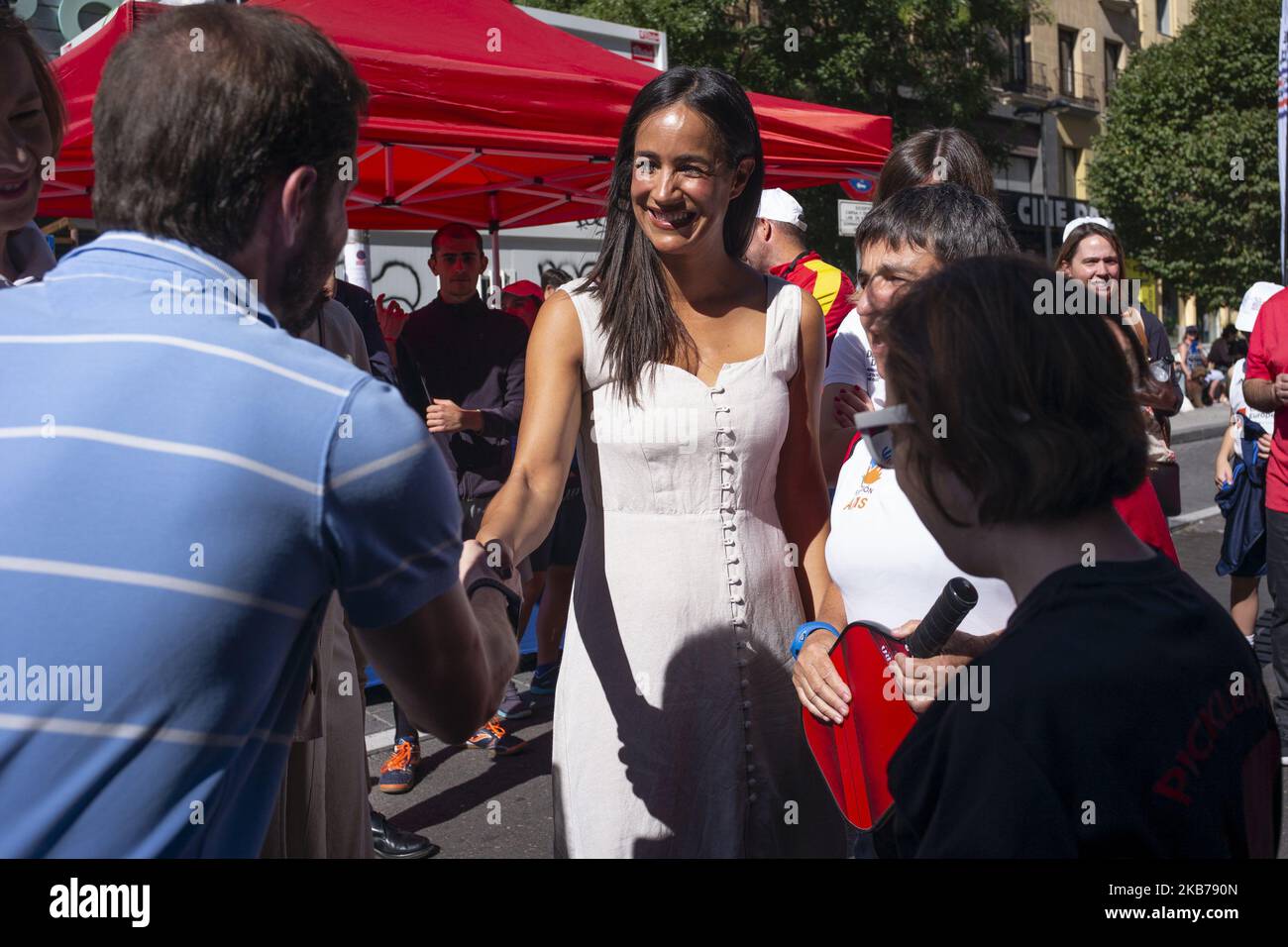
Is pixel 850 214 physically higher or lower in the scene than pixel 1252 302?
higher

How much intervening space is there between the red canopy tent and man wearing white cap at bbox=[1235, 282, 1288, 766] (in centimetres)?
210

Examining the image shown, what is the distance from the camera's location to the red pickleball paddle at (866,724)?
186cm

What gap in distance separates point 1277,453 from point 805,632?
342 cm

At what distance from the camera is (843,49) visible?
19.0 metres

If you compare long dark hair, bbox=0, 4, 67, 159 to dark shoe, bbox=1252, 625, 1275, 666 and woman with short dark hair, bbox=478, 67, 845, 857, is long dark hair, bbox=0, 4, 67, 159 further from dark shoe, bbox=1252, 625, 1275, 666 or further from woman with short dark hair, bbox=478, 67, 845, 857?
dark shoe, bbox=1252, 625, 1275, 666

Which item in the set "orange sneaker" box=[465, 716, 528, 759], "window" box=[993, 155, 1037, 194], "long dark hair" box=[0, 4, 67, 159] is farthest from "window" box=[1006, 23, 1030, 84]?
"long dark hair" box=[0, 4, 67, 159]

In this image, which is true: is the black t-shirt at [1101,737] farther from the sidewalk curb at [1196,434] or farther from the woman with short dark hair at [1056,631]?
the sidewalk curb at [1196,434]

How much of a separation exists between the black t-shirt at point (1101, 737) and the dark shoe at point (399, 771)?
138 inches

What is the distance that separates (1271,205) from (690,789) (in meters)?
26.5

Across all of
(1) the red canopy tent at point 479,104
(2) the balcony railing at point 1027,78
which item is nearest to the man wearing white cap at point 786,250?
(1) the red canopy tent at point 479,104

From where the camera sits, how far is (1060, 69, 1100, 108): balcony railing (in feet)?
109

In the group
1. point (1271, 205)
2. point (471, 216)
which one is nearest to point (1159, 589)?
point (471, 216)

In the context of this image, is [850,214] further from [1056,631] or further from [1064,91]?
[1064,91]

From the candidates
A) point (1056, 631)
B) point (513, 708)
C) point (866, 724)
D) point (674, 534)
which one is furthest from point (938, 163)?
point (513, 708)
